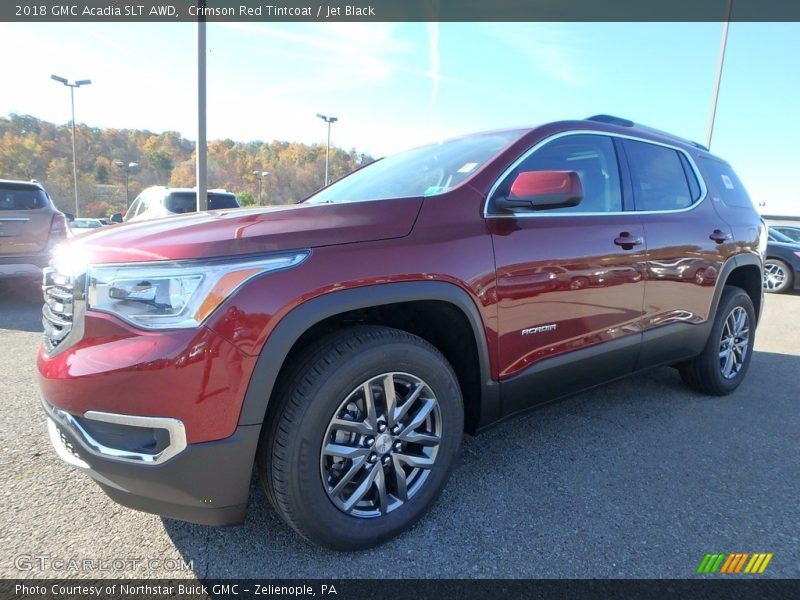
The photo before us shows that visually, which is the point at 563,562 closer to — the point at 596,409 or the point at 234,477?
the point at 234,477

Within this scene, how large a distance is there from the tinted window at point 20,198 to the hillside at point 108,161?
37.4 m

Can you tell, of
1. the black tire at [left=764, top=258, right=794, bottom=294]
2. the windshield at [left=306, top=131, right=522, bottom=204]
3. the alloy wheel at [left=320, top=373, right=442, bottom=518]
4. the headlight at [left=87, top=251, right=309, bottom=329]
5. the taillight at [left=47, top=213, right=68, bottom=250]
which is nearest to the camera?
the headlight at [left=87, top=251, right=309, bottom=329]

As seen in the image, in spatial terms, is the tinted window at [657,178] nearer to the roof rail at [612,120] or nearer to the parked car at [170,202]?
the roof rail at [612,120]

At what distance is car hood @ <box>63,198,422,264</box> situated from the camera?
1.67m

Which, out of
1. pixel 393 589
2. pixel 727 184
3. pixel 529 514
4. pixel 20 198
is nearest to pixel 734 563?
pixel 529 514

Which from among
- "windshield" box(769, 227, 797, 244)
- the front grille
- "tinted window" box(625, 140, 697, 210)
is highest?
"tinted window" box(625, 140, 697, 210)

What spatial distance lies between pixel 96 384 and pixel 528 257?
72.3 inches

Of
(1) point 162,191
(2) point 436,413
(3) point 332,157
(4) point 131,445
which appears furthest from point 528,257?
(3) point 332,157

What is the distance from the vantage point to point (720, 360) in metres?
3.90

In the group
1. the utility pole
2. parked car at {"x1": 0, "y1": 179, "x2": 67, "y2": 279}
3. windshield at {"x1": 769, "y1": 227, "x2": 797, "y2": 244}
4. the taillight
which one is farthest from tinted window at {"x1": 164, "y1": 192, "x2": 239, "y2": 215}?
windshield at {"x1": 769, "y1": 227, "x2": 797, "y2": 244}

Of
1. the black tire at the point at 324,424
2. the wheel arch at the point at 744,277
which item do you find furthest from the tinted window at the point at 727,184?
the black tire at the point at 324,424

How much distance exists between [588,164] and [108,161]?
75.8 meters

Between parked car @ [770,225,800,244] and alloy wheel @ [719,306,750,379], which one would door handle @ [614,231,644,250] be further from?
parked car @ [770,225,800,244]

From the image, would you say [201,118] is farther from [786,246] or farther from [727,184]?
[786,246]
